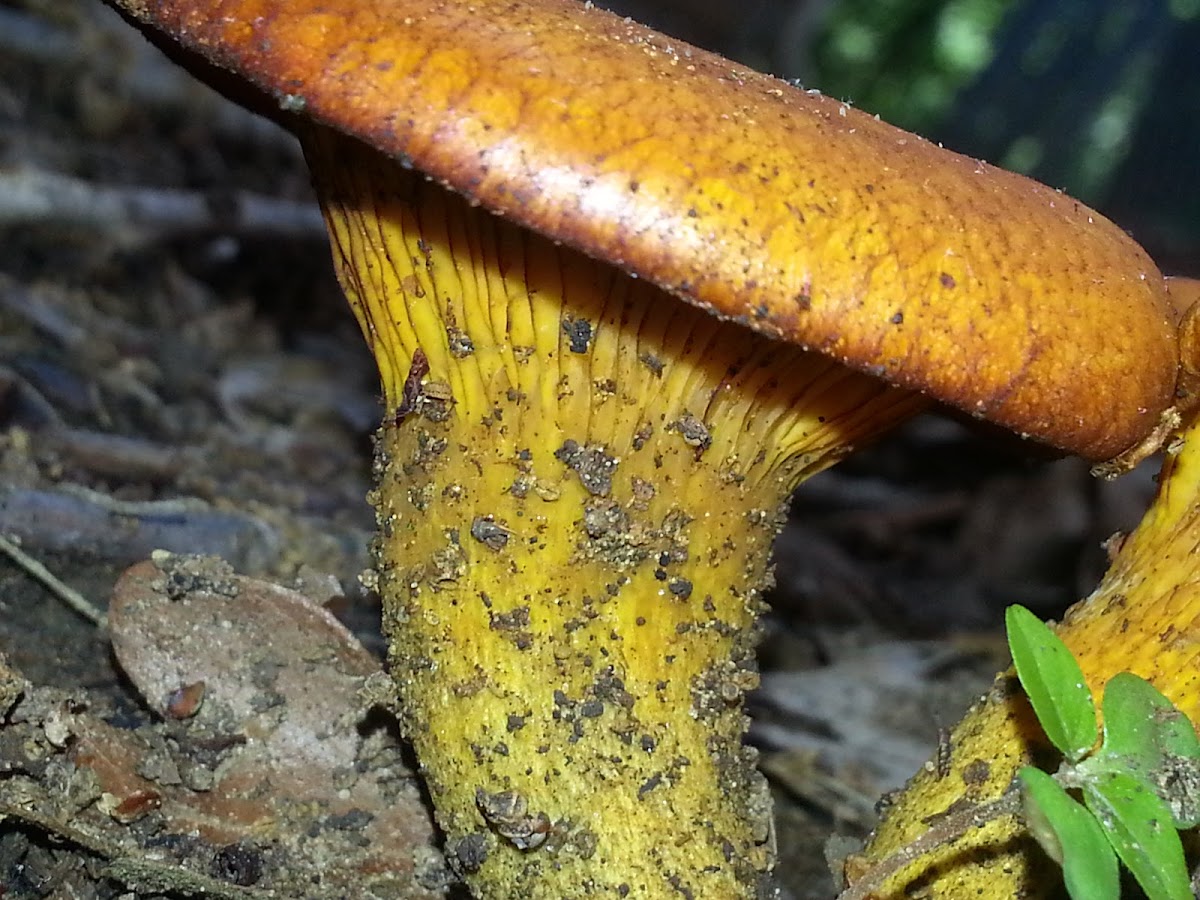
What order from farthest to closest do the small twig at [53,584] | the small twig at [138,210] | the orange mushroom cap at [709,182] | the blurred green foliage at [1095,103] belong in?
1. the blurred green foliage at [1095,103]
2. the small twig at [138,210]
3. the small twig at [53,584]
4. the orange mushroom cap at [709,182]

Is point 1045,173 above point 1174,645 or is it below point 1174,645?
below

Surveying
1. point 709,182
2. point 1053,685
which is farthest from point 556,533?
point 1053,685

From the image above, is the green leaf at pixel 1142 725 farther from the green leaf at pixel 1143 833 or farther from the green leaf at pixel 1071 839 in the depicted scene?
the green leaf at pixel 1071 839

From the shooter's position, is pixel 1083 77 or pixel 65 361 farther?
pixel 1083 77

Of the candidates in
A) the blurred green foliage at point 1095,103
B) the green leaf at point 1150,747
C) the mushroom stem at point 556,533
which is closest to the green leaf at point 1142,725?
the green leaf at point 1150,747

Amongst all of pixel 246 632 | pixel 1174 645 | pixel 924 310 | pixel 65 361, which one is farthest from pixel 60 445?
pixel 1174 645

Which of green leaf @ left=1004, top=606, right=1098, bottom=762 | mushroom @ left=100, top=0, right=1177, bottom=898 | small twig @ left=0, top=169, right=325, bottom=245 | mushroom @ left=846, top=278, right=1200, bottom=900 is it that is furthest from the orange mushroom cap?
small twig @ left=0, top=169, right=325, bottom=245

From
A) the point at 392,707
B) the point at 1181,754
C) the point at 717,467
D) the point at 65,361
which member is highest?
the point at 1181,754

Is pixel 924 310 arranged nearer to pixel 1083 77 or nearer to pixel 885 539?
pixel 885 539
